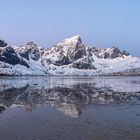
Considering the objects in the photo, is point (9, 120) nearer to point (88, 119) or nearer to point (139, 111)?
point (88, 119)

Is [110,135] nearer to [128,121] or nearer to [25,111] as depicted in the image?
[128,121]

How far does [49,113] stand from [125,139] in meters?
15.9

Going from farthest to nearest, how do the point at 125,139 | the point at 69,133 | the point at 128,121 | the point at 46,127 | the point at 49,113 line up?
the point at 49,113 < the point at 128,121 < the point at 46,127 < the point at 69,133 < the point at 125,139

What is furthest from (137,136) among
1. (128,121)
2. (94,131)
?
(128,121)

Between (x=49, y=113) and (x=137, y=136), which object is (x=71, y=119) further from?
(x=137, y=136)

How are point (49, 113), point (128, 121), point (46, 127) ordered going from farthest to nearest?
point (49, 113)
point (128, 121)
point (46, 127)

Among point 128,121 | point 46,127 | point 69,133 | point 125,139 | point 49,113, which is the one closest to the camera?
point 125,139

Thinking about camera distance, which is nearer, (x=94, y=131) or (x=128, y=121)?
(x=94, y=131)

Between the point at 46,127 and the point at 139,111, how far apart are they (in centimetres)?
1526

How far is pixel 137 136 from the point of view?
2594 cm

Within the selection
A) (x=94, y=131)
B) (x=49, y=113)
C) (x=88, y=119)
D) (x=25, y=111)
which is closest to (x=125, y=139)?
(x=94, y=131)

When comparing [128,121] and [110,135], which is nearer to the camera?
[110,135]

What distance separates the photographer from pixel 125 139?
81.9 feet

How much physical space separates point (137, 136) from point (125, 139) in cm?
141
